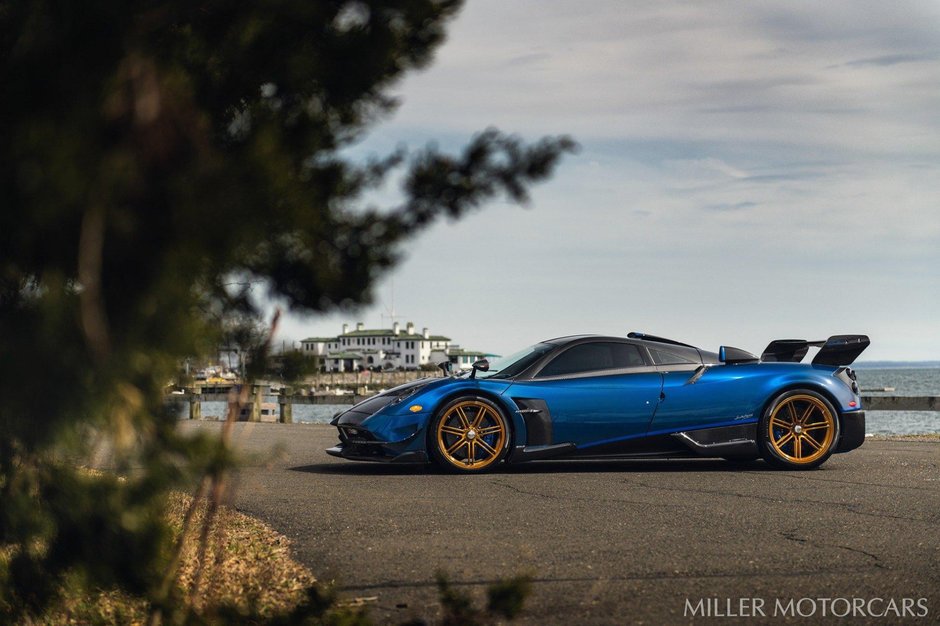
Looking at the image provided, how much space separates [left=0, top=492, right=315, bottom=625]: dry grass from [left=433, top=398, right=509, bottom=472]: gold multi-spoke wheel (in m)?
3.22

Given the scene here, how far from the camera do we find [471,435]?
10.4 m

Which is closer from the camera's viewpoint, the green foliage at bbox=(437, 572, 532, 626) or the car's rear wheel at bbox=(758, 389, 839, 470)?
the green foliage at bbox=(437, 572, 532, 626)

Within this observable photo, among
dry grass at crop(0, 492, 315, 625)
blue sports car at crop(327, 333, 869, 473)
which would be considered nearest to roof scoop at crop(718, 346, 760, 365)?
blue sports car at crop(327, 333, 869, 473)

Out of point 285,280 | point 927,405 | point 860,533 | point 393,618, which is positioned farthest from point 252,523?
point 927,405

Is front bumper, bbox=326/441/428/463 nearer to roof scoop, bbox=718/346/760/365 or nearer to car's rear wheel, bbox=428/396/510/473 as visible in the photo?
car's rear wheel, bbox=428/396/510/473

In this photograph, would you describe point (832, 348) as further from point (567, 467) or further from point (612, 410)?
point (567, 467)

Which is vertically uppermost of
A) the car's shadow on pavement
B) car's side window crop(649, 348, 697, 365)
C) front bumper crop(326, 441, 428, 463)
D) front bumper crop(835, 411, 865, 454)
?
car's side window crop(649, 348, 697, 365)

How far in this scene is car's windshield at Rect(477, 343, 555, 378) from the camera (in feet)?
34.9

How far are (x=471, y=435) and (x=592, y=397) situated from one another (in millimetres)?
1225

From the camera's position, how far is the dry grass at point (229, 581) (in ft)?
12.2

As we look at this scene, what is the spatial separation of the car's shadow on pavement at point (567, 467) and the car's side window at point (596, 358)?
102cm

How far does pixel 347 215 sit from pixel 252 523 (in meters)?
4.28

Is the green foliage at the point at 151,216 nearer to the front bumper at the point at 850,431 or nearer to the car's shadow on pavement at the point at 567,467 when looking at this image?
the car's shadow on pavement at the point at 567,467

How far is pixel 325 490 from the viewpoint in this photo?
9.11 meters
